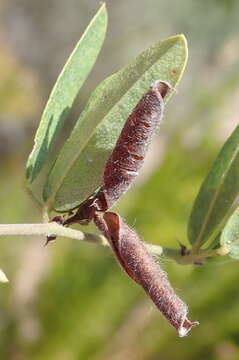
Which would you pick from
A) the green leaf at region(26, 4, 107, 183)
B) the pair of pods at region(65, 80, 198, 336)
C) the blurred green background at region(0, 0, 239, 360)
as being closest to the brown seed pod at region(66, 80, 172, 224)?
the pair of pods at region(65, 80, 198, 336)

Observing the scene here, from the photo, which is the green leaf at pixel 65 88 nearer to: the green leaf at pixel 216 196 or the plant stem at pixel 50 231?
the plant stem at pixel 50 231

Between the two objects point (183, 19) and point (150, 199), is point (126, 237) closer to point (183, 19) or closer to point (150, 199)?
point (150, 199)

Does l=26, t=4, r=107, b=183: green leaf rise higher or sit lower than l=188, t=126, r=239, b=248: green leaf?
higher

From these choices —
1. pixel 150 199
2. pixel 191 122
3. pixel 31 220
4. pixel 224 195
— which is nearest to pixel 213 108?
pixel 191 122

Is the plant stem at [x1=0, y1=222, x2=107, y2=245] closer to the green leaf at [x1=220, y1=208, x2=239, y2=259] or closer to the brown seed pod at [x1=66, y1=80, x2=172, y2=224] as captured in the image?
the brown seed pod at [x1=66, y1=80, x2=172, y2=224]

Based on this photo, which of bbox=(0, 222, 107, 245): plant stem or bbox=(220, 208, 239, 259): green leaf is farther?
bbox=(220, 208, 239, 259): green leaf

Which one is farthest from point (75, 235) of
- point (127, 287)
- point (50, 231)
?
point (127, 287)
